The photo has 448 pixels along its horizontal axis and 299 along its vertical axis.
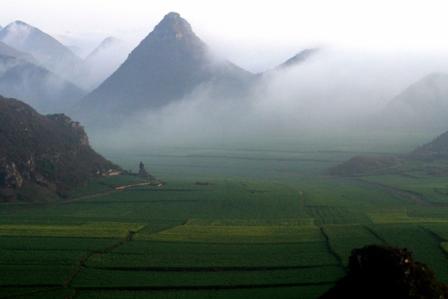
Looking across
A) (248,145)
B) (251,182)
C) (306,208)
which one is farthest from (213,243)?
(248,145)

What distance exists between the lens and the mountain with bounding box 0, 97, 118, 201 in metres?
78.1

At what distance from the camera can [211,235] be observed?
55.2 meters

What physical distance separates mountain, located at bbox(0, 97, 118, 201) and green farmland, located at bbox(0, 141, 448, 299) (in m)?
2.86

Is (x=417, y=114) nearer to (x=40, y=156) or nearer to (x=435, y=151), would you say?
(x=435, y=151)

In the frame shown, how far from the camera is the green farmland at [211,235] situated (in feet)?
Answer: 136

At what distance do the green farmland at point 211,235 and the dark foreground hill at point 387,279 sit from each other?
452 cm

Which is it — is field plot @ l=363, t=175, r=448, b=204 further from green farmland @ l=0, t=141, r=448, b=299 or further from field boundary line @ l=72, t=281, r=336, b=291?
field boundary line @ l=72, t=281, r=336, b=291

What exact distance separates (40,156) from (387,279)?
2349 inches

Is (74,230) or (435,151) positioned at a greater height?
(435,151)

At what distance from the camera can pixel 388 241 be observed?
52062 millimetres

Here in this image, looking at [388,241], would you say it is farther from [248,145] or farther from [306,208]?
[248,145]

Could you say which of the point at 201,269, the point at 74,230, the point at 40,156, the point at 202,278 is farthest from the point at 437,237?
the point at 40,156

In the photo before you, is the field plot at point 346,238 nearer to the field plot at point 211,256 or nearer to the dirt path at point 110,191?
the field plot at point 211,256

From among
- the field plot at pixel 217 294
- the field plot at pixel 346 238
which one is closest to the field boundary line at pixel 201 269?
the field plot at pixel 217 294
